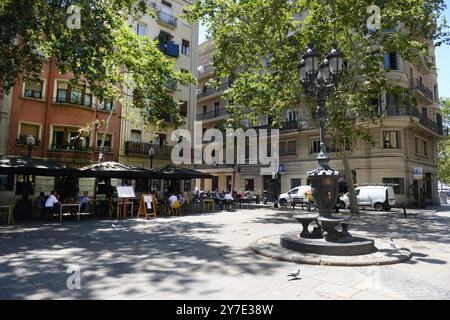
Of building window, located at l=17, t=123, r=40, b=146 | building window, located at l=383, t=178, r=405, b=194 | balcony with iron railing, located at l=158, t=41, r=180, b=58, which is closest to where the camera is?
building window, located at l=17, t=123, r=40, b=146

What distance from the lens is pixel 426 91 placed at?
30.1 metres

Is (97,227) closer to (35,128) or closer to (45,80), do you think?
(35,128)

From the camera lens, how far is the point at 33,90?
785 inches

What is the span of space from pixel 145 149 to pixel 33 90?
8.51m

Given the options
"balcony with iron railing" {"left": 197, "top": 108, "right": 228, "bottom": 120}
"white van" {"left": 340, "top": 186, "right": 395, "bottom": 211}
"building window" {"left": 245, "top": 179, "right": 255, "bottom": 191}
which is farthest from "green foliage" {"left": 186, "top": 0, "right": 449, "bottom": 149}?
"balcony with iron railing" {"left": 197, "top": 108, "right": 228, "bottom": 120}

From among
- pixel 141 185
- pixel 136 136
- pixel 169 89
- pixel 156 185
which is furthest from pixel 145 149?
pixel 169 89

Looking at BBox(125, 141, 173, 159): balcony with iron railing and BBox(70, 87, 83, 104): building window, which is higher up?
BBox(70, 87, 83, 104): building window

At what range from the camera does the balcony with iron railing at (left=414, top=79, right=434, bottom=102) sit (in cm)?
2832

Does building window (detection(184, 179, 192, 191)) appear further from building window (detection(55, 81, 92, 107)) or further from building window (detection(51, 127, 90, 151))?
building window (detection(55, 81, 92, 107))

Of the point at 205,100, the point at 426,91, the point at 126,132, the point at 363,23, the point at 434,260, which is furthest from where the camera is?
the point at 205,100

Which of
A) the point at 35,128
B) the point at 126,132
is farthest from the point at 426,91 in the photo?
the point at 35,128

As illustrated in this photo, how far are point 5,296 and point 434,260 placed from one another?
7.90m

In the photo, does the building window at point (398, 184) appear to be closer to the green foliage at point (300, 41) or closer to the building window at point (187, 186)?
the green foliage at point (300, 41)
